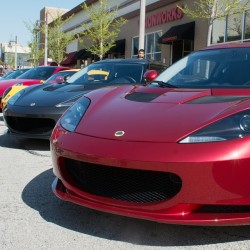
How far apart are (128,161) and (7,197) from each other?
55.4 inches

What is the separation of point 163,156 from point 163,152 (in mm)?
30

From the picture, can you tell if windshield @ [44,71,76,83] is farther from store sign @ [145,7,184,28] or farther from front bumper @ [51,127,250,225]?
store sign @ [145,7,184,28]

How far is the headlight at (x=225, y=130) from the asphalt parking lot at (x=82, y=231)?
655 millimetres

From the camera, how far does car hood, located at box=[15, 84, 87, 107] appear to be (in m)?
5.12

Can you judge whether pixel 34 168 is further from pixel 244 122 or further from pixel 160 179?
pixel 244 122

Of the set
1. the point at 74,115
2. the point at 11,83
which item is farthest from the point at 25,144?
the point at 11,83

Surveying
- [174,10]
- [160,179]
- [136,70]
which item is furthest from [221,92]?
[174,10]

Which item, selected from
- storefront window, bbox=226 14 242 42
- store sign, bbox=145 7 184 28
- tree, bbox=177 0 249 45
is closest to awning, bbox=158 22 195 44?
store sign, bbox=145 7 184 28

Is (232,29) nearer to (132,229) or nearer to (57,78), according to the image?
(57,78)

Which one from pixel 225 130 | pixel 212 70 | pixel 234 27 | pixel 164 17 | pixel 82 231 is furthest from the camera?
pixel 164 17

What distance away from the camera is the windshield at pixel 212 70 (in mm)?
3338

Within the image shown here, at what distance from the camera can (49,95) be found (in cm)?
532

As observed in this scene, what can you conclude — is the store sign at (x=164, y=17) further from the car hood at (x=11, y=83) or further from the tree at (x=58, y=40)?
the tree at (x=58, y=40)

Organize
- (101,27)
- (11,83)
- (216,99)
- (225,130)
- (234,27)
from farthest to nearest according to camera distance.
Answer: (101,27), (234,27), (11,83), (216,99), (225,130)
